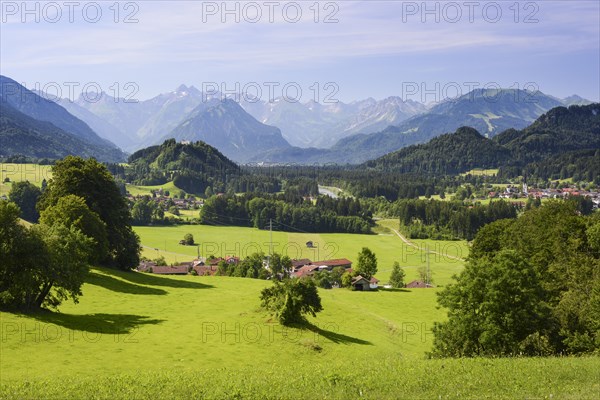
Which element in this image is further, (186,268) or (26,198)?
(26,198)

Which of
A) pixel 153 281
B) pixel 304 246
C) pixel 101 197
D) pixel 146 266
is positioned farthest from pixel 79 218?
pixel 304 246

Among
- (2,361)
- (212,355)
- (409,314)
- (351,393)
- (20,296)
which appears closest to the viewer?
(351,393)

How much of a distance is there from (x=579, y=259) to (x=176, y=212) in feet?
524

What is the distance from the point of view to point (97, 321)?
1559 inches

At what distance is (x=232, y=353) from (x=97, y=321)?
1161 cm

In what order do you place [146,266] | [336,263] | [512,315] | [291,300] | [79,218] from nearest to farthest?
[512,315] < [291,300] < [79,218] < [146,266] < [336,263]

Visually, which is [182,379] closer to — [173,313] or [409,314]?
[173,313]

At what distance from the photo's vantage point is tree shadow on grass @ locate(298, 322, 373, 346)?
42.0 meters

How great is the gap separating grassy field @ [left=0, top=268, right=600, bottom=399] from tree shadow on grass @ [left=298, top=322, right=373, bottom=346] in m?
0.18

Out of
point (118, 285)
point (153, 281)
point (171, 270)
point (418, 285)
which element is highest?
point (118, 285)

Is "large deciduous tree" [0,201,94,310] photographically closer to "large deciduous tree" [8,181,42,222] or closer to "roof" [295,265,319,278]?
"roof" [295,265,319,278]

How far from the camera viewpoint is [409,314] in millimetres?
58281

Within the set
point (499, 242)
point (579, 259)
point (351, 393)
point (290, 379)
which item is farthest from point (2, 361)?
point (499, 242)

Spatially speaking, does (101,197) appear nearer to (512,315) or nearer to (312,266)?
(312,266)
